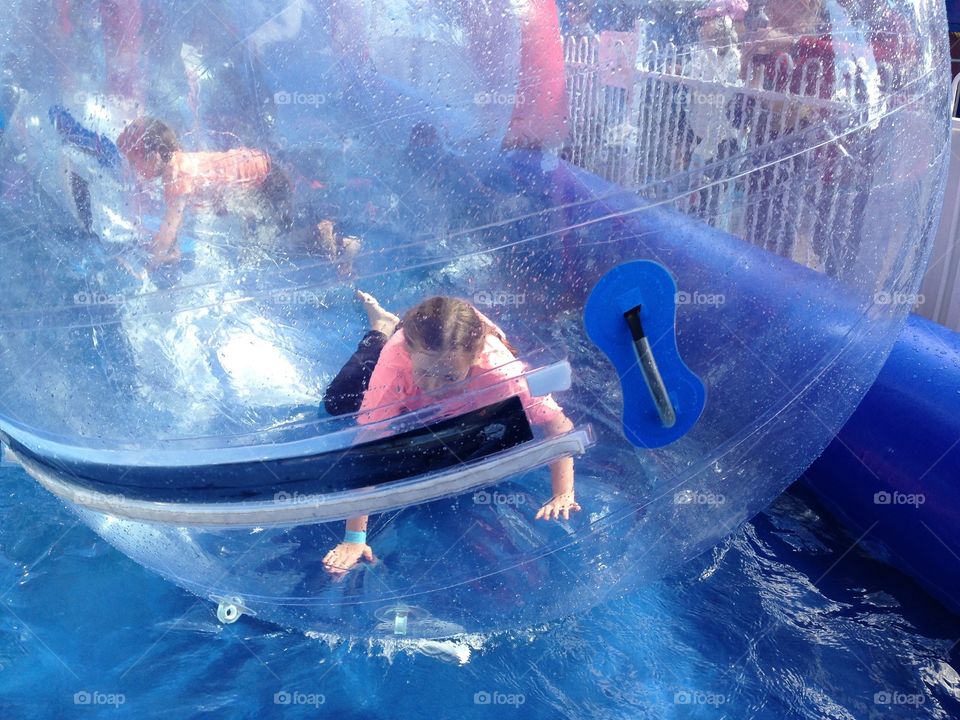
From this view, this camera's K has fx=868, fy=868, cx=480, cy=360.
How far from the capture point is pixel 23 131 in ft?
5.45

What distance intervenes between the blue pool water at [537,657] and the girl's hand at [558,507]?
63 cm

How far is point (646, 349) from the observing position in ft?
5.29

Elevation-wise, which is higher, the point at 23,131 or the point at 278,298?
the point at 23,131

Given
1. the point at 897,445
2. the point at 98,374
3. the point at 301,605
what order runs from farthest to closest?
the point at 897,445 → the point at 301,605 → the point at 98,374

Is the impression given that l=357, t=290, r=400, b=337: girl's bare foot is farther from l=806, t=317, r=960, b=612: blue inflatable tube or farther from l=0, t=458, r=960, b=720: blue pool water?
l=806, t=317, r=960, b=612: blue inflatable tube

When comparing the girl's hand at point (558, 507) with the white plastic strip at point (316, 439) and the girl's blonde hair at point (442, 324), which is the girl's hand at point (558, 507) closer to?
the white plastic strip at point (316, 439)

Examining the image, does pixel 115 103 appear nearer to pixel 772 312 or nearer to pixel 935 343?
pixel 772 312

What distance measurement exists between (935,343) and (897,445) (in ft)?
1.17

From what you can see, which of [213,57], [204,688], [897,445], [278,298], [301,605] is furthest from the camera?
[897,445]

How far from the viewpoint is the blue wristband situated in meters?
1.73

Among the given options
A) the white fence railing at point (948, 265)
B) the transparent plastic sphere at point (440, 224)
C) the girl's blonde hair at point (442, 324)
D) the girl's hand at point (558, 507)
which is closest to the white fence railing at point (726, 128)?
the transparent plastic sphere at point (440, 224)

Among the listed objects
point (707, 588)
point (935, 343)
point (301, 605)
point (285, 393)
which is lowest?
point (707, 588)

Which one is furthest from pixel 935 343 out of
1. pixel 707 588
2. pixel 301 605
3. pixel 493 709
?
pixel 301 605

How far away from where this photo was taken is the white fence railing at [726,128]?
151 cm
